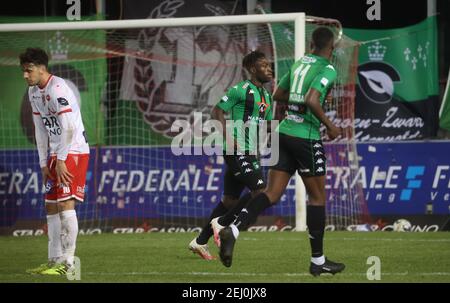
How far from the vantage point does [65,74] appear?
17156 millimetres

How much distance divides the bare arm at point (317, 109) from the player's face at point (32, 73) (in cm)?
258

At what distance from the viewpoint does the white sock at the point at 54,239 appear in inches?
399

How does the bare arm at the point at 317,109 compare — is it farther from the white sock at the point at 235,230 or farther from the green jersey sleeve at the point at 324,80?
the white sock at the point at 235,230

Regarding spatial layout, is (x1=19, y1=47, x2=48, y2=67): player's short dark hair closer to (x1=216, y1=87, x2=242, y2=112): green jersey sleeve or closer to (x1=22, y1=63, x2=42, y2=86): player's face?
(x1=22, y1=63, x2=42, y2=86): player's face

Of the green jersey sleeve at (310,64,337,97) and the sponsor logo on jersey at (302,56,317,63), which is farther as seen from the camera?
the sponsor logo on jersey at (302,56,317,63)

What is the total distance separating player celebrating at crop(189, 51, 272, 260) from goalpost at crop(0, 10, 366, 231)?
12.4 feet

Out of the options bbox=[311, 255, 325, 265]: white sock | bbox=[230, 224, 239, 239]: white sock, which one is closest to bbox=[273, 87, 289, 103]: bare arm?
bbox=[230, 224, 239, 239]: white sock

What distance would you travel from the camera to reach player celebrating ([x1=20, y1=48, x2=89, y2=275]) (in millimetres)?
9812

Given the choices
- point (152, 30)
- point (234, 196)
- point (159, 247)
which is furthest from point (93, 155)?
point (234, 196)

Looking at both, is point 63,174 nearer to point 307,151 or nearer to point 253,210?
point 253,210

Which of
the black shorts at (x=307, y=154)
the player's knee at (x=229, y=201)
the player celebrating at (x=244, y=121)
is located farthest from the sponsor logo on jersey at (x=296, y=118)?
the player's knee at (x=229, y=201)

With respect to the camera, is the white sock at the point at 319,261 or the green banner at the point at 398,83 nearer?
the white sock at the point at 319,261

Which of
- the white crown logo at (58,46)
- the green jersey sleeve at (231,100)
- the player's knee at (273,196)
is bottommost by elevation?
the player's knee at (273,196)

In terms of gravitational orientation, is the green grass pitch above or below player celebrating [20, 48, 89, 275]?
below
